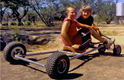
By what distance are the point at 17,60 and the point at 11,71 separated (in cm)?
52

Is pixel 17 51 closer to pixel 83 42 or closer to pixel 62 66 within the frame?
pixel 62 66

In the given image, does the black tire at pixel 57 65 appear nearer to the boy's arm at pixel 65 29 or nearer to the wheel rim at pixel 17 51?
the boy's arm at pixel 65 29

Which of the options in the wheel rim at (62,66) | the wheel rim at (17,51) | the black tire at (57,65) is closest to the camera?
the black tire at (57,65)

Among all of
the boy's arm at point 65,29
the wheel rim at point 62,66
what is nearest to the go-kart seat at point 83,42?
the boy's arm at point 65,29

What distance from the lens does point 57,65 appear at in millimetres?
2748

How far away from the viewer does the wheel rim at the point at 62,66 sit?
284 centimetres

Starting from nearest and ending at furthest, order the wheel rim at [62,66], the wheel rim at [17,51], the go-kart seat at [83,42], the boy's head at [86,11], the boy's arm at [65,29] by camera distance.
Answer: the wheel rim at [62,66], the boy's arm at [65,29], the wheel rim at [17,51], the go-kart seat at [83,42], the boy's head at [86,11]

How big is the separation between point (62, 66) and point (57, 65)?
190mm

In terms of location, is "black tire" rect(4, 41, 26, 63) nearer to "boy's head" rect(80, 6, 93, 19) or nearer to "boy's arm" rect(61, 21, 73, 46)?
"boy's arm" rect(61, 21, 73, 46)

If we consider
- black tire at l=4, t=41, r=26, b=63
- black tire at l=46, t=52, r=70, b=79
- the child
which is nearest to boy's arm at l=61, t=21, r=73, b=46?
the child

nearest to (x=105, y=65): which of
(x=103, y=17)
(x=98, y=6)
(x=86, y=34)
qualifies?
(x=86, y=34)

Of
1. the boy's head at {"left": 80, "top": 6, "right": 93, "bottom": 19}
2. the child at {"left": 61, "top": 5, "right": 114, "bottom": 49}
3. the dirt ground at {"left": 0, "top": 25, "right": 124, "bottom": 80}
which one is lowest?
the dirt ground at {"left": 0, "top": 25, "right": 124, "bottom": 80}

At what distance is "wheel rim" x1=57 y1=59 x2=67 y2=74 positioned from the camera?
2.84 meters

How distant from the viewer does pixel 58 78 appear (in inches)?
110
